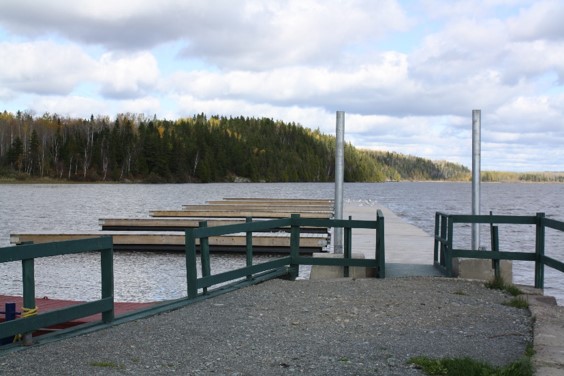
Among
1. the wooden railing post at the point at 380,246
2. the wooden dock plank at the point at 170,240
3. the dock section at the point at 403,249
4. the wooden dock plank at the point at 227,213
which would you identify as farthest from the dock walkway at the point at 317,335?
the wooden dock plank at the point at 227,213

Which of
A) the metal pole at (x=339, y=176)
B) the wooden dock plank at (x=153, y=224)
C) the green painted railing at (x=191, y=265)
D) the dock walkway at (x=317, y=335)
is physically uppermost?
the metal pole at (x=339, y=176)

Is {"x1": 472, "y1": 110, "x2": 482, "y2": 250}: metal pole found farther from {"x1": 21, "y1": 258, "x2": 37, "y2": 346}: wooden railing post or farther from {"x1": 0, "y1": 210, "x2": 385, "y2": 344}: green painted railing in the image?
{"x1": 21, "y1": 258, "x2": 37, "y2": 346}: wooden railing post

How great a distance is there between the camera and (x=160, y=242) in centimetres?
2309

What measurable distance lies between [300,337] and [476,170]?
728 cm

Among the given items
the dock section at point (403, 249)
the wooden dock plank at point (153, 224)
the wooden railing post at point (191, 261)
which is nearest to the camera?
the wooden railing post at point (191, 261)

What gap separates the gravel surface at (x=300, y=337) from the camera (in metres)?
6.15

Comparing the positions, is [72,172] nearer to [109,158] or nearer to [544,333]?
[109,158]

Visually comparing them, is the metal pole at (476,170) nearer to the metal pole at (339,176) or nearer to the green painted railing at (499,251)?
the green painted railing at (499,251)

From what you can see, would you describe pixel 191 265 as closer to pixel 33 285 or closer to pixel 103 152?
pixel 33 285

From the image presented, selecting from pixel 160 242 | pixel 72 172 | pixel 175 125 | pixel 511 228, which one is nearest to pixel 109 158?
pixel 72 172

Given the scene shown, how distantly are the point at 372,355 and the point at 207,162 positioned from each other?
167 m

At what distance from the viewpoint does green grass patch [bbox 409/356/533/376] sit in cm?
563

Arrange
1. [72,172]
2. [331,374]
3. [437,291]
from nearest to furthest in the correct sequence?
[331,374], [437,291], [72,172]

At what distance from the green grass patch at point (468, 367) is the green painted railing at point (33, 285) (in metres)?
3.71
